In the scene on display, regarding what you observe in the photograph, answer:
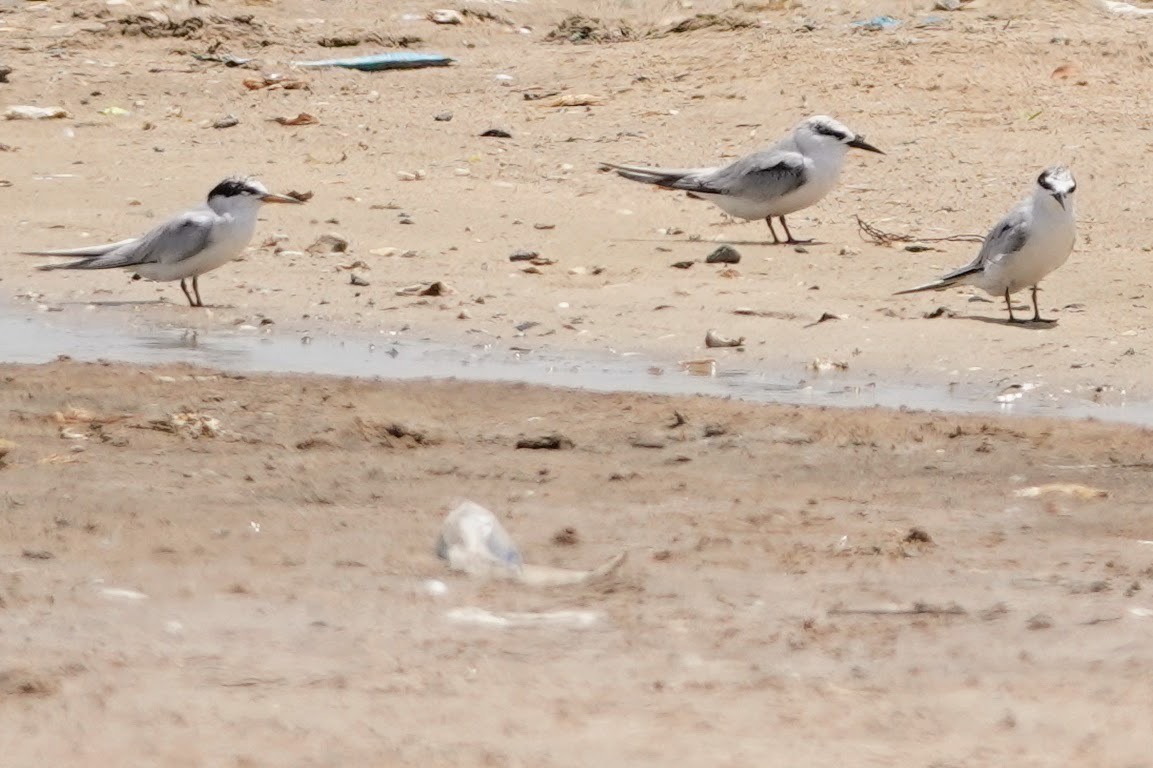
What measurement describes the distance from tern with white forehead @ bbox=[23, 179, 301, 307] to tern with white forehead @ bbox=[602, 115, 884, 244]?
2.09 m

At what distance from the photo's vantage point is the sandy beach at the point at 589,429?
4000 mm

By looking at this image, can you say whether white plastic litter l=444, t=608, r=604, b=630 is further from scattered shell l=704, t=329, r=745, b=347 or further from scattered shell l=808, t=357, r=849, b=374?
scattered shell l=704, t=329, r=745, b=347

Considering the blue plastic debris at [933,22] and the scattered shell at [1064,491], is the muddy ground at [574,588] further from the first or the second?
the blue plastic debris at [933,22]

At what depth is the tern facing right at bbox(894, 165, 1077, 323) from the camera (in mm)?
8328

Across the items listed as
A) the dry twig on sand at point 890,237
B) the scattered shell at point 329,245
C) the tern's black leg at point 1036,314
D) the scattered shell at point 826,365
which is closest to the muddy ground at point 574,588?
the scattered shell at point 826,365

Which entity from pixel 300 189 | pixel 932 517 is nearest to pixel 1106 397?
pixel 932 517

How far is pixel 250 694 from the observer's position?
401 centimetres

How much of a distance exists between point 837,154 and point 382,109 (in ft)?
10.4

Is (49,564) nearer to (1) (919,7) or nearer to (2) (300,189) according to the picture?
(2) (300,189)

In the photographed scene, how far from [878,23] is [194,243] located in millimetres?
5646

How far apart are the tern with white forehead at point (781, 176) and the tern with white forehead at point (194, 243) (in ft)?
6.86

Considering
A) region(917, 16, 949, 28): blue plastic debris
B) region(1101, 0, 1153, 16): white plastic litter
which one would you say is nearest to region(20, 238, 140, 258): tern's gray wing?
region(917, 16, 949, 28): blue plastic debris

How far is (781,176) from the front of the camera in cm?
1005

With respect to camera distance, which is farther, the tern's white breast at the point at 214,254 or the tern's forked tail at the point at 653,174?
the tern's forked tail at the point at 653,174
